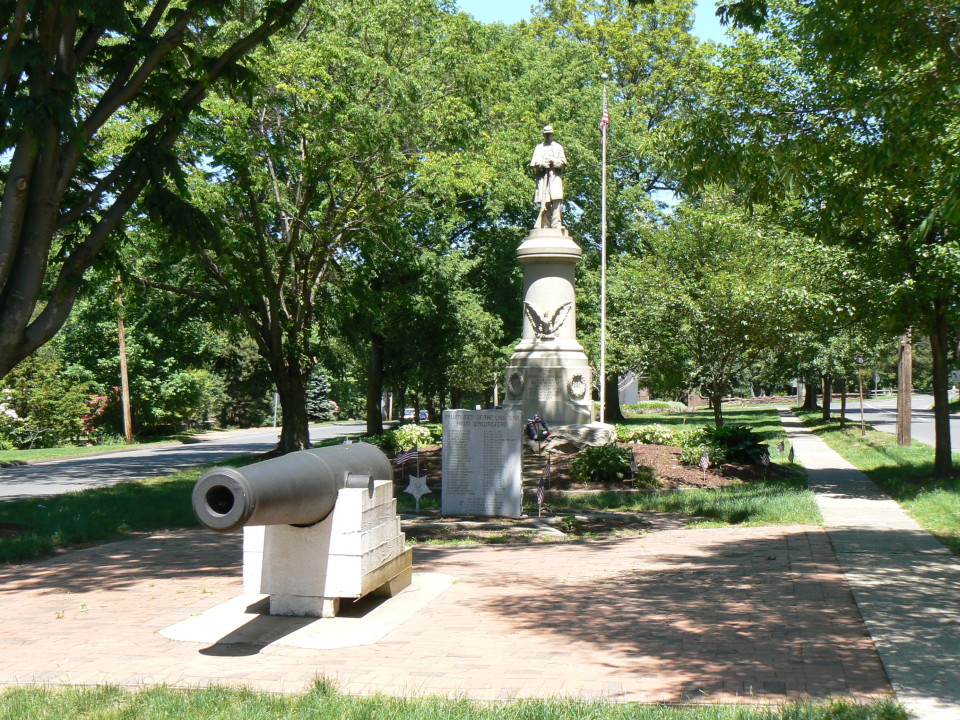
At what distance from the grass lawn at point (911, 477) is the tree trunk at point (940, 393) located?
1.11 feet

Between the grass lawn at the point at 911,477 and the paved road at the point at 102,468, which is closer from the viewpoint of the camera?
the grass lawn at the point at 911,477

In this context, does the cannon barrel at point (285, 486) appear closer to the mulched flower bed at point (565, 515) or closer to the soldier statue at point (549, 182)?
the mulched flower bed at point (565, 515)

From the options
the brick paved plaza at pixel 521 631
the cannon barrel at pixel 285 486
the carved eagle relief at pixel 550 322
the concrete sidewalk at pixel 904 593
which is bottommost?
the brick paved plaza at pixel 521 631

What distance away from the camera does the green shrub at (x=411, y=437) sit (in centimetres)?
2302

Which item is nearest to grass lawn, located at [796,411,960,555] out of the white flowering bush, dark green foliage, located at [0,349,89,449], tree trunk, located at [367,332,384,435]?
tree trunk, located at [367,332,384,435]

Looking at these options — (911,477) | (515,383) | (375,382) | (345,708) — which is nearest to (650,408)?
(375,382)

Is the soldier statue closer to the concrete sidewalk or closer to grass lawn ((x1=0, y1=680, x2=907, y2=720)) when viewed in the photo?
the concrete sidewalk

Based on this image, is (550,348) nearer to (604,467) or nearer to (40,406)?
(604,467)

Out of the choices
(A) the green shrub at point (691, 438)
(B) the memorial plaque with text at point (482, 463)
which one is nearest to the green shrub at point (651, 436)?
(A) the green shrub at point (691, 438)

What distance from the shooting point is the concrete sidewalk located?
5469 mm

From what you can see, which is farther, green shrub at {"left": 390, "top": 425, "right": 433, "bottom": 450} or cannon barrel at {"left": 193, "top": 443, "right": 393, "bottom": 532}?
green shrub at {"left": 390, "top": 425, "right": 433, "bottom": 450}

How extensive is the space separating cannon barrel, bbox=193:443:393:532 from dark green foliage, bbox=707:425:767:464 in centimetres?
1210

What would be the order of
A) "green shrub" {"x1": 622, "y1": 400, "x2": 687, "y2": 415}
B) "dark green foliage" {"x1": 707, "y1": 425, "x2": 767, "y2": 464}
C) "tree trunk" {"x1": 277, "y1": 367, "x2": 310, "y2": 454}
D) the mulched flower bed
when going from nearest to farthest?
the mulched flower bed
"dark green foliage" {"x1": 707, "y1": 425, "x2": 767, "y2": 464}
"tree trunk" {"x1": 277, "y1": 367, "x2": 310, "y2": 454}
"green shrub" {"x1": 622, "y1": 400, "x2": 687, "y2": 415}

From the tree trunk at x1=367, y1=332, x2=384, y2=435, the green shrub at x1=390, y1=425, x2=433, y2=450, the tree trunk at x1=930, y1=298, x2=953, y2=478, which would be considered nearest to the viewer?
the tree trunk at x1=930, y1=298, x2=953, y2=478
